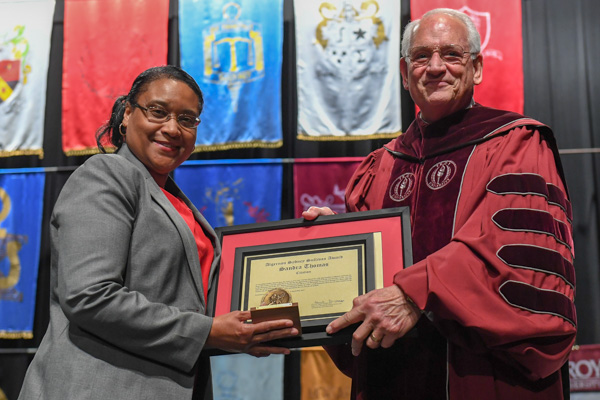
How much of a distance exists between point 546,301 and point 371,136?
9.43 ft

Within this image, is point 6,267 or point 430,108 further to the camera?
point 6,267

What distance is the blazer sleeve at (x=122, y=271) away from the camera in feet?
5.76

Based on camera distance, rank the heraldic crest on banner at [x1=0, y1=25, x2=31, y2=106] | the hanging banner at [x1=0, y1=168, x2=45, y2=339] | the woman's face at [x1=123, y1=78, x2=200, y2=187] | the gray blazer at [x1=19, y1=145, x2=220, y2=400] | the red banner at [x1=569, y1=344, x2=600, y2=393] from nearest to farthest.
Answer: the gray blazer at [x1=19, y1=145, x2=220, y2=400] < the woman's face at [x1=123, y1=78, x2=200, y2=187] < the red banner at [x1=569, y1=344, x2=600, y2=393] < the hanging banner at [x1=0, y1=168, x2=45, y2=339] < the heraldic crest on banner at [x1=0, y1=25, x2=31, y2=106]

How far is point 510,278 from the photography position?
1.92m

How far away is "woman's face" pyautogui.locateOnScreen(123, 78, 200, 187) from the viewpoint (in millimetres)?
2123

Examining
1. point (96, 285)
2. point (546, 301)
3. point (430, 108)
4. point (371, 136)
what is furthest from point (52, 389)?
point (371, 136)

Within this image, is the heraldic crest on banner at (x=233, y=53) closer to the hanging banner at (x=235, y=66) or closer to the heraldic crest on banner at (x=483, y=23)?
the hanging banner at (x=235, y=66)

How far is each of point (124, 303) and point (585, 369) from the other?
11.9 ft

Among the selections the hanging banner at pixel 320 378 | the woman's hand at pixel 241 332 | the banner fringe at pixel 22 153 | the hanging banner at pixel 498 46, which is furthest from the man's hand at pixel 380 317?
the banner fringe at pixel 22 153

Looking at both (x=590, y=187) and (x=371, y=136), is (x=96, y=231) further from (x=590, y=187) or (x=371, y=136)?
(x=590, y=187)

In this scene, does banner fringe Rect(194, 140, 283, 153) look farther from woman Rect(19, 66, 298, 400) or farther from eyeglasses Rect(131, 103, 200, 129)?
woman Rect(19, 66, 298, 400)

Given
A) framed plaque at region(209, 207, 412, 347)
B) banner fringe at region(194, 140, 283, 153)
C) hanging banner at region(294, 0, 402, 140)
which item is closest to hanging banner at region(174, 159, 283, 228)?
banner fringe at region(194, 140, 283, 153)

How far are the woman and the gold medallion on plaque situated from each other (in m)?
0.15

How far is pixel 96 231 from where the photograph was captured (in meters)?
1.80
